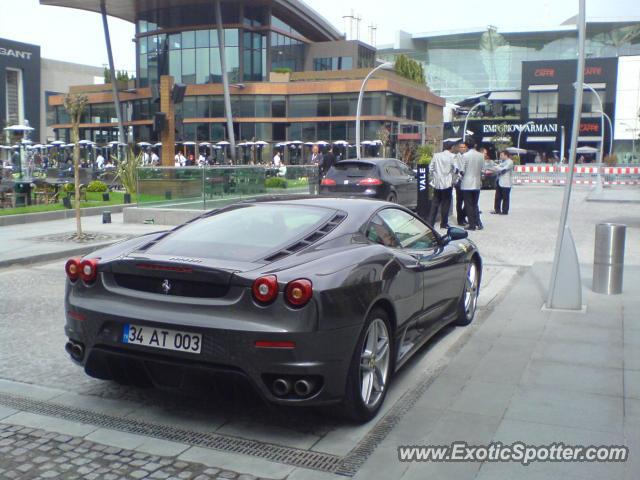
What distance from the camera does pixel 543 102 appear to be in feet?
255

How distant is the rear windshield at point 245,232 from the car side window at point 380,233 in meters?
0.31

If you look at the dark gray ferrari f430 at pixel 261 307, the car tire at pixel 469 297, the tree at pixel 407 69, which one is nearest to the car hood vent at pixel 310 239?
the dark gray ferrari f430 at pixel 261 307

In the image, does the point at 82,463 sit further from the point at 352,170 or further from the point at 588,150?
the point at 588,150

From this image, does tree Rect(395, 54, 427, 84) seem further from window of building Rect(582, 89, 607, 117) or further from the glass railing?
the glass railing

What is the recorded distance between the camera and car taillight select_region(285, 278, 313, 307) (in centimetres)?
396

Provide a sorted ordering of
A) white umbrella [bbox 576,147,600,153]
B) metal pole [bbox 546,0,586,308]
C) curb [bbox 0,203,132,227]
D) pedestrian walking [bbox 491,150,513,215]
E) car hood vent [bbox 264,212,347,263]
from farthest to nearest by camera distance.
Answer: white umbrella [bbox 576,147,600,153] → pedestrian walking [bbox 491,150,513,215] → curb [bbox 0,203,132,227] → metal pole [bbox 546,0,586,308] → car hood vent [bbox 264,212,347,263]

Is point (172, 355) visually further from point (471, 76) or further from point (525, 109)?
point (471, 76)

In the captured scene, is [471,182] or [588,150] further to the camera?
[588,150]

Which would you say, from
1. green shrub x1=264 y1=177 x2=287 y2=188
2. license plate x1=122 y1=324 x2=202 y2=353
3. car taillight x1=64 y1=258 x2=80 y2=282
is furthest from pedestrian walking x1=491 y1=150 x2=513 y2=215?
license plate x1=122 y1=324 x2=202 y2=353

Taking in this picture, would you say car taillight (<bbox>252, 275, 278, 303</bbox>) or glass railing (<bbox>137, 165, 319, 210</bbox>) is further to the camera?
glass railing (<bbox>137, 165, 319, 210</bbox>)

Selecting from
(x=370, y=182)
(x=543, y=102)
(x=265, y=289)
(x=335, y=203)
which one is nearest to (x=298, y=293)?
(x=265, y=289)

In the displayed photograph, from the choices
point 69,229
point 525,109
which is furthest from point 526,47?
point 69,229
